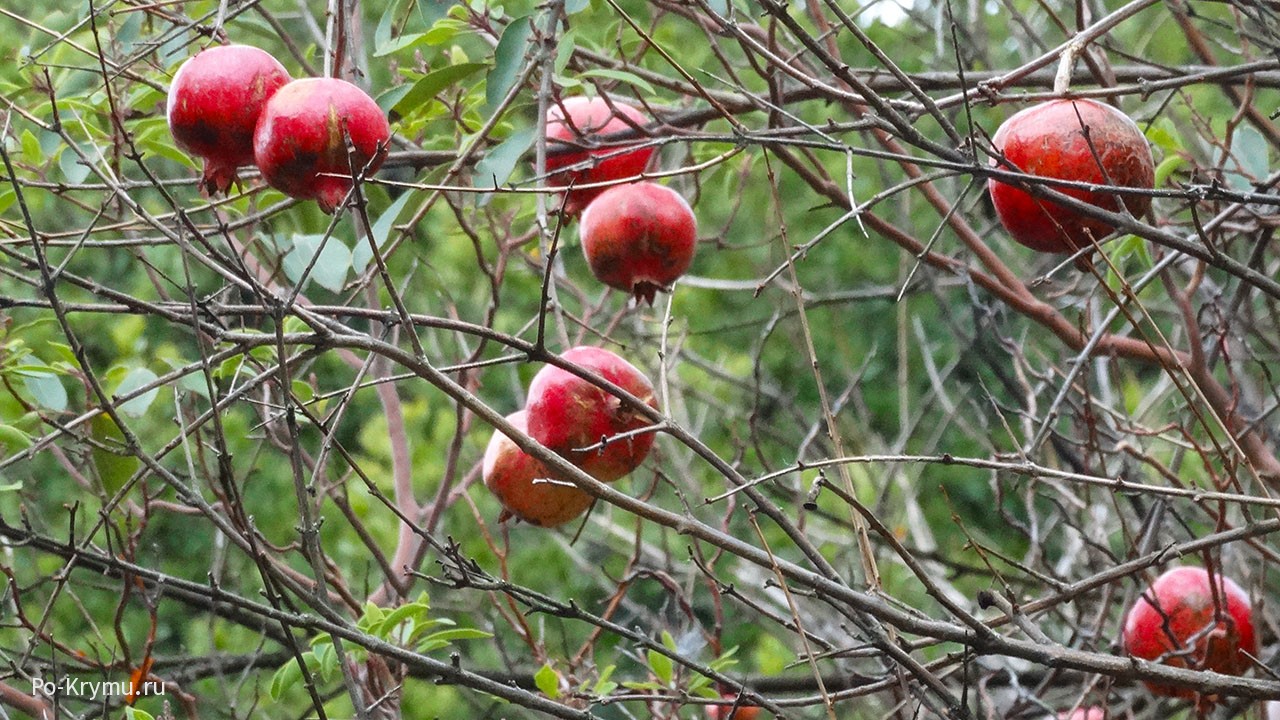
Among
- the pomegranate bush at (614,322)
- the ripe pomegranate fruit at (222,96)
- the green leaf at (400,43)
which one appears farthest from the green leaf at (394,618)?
the green leaf at (400,43)

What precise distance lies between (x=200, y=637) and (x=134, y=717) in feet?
13.7

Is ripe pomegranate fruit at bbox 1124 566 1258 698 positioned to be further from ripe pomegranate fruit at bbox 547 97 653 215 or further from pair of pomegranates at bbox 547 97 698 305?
ripe pomegranate fruit at bbox 547 97 653 215

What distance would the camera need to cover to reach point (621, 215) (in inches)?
68.2

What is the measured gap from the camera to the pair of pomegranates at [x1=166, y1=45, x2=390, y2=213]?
4.45ft

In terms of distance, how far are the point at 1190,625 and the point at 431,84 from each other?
51.3 inches

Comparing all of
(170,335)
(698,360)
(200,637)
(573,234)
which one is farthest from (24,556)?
(573,234)

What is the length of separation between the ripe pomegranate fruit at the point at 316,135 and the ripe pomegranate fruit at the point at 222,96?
0.03m

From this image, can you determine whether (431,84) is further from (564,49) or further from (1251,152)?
(1251,152)

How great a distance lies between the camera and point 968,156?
1202mm

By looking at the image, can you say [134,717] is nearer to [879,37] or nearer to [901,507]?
[901,507]

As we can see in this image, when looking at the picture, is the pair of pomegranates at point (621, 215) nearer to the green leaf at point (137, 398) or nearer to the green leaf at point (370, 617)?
the green leaf at point (370, 617)

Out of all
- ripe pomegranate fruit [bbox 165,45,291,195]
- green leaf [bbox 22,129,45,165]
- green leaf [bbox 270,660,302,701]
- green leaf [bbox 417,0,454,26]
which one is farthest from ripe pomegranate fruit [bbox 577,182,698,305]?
green leaf [bbox 22,129,45,165]

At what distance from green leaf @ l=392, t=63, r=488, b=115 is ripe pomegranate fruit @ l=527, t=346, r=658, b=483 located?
1.39 feet

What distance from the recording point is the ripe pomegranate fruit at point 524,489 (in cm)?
160
